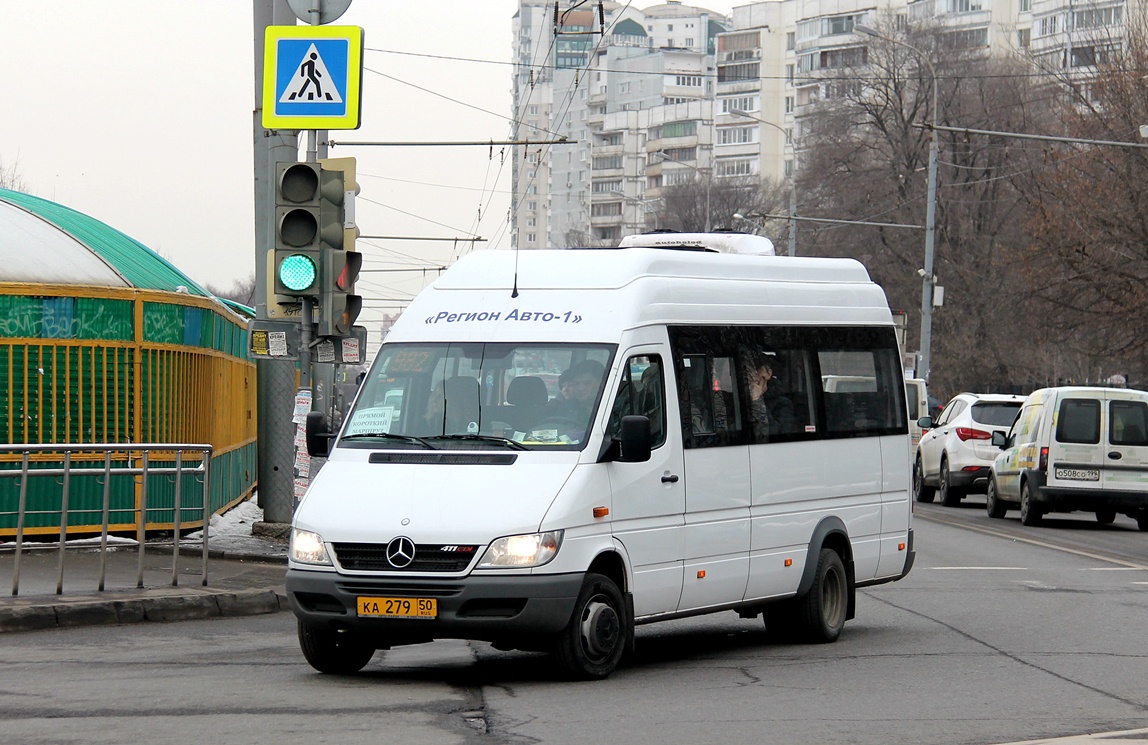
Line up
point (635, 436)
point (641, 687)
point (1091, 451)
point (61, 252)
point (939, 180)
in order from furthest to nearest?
point (939, 180) → point (1091, 451) → point (61, 252) → point (635, 436) → point (641, 687)

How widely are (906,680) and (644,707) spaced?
1896 mm

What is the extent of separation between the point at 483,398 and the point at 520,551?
3.92 ft

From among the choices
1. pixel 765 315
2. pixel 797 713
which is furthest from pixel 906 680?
pixel 765 315

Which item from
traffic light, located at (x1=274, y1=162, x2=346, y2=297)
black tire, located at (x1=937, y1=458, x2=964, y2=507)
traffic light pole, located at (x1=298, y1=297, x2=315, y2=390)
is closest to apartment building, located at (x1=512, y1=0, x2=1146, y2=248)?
black tire, located at (x1=937, y1=458, x2=964, y2=507)

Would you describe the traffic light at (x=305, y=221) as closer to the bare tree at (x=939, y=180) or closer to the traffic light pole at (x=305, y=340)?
the traffic light pole at (x=305, y=340)

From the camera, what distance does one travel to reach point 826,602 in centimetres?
1217

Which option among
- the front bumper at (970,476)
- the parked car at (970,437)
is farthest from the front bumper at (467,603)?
the front bumper at (970,476)

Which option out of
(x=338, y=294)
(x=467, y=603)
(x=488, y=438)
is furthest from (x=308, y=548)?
(x=338, y=294)

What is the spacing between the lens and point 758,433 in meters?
11.5

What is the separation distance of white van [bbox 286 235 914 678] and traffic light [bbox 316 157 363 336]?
3.26 meters

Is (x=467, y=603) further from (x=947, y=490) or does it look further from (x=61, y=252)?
(x=947, y=490)

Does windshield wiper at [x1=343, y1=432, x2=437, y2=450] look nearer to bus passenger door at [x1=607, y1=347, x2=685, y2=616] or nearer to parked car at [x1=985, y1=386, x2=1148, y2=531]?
bus passenger door at [x1=607, y1=347, x2=685, y2=616]

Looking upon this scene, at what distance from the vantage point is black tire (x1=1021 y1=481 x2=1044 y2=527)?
84.0ft

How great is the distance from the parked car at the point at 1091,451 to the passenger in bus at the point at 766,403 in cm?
1413
